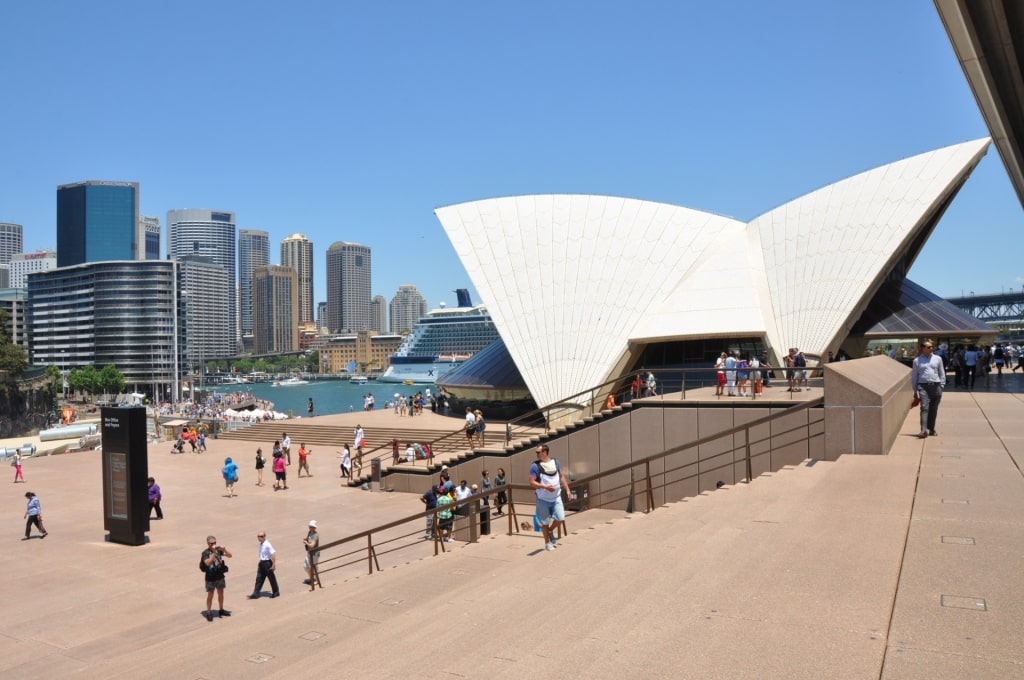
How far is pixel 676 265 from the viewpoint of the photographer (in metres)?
28.5

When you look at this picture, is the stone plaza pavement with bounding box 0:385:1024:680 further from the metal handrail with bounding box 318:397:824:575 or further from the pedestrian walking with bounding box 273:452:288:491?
the pedestrian walking with bounding box 273:452:288:491

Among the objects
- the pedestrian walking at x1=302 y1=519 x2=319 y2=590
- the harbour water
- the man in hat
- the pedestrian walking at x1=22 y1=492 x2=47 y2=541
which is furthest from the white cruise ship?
the man in hat

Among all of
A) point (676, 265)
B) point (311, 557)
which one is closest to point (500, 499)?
point (311, 557)

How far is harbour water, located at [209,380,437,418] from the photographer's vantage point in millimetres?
100812

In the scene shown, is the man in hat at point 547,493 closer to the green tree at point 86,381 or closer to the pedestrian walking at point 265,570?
the pedestrian walking at point 265,570

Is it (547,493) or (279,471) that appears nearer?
(547,493)

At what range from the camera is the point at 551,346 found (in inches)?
1097

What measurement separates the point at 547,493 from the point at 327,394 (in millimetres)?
138661

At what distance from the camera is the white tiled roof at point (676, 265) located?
2583 cm

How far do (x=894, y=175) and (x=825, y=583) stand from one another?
25928 millimetres

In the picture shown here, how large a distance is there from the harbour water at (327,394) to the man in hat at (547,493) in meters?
77.0

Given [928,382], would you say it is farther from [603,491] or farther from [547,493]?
[547,493]

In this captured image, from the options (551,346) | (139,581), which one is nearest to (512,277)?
(551,346)

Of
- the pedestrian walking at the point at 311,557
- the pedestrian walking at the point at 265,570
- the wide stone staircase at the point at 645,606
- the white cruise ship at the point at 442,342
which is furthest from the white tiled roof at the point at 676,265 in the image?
the white cruise ship at the point at 442,342
